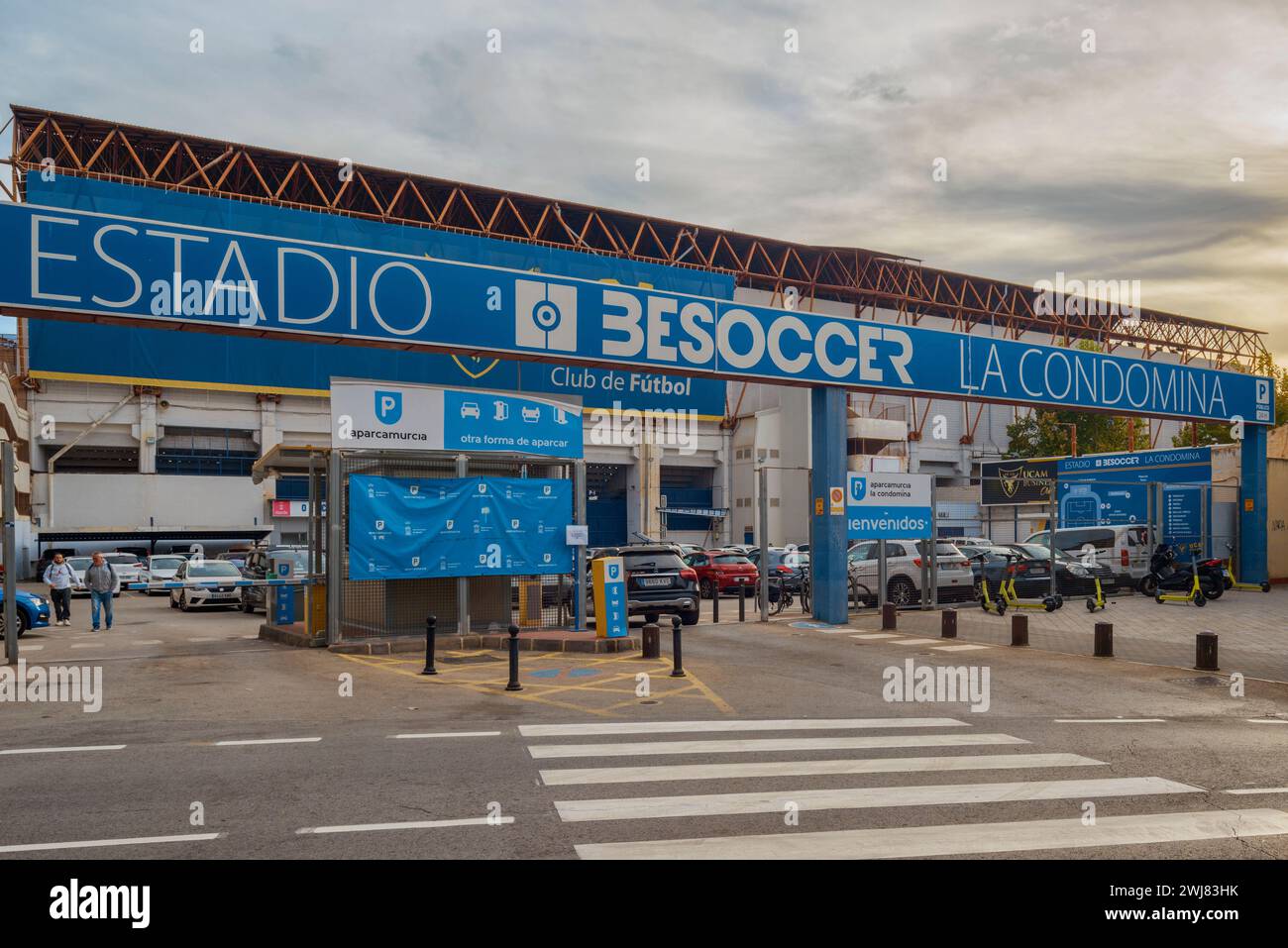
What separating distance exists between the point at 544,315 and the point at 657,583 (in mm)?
5961

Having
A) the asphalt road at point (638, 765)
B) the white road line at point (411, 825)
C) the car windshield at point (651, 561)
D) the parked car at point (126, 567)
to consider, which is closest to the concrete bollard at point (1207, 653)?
the asphalt road at point (638, 765)

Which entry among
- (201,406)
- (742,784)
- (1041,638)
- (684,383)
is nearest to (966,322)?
(684,383)

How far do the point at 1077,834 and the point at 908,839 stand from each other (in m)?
1.10

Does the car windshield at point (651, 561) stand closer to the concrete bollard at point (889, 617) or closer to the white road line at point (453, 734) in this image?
the concrete bollard at point (889, 617)

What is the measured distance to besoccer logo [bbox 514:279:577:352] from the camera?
56.3 ft

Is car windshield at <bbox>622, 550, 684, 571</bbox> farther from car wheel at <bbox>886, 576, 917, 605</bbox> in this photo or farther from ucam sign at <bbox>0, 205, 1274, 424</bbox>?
car wheel at <bbox>886, 576, 917, 605</bbox>

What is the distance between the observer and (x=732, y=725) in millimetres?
9906

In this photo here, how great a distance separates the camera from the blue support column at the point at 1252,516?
94.0 ft

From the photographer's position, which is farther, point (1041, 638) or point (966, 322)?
point (966, 322)

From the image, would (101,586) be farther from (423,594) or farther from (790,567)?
(790,567)

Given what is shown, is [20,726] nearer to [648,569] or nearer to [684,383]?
[648,569]

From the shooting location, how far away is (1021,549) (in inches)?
992

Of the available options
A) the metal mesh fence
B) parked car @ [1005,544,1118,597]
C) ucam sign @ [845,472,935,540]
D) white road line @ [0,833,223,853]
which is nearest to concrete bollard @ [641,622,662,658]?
the metal mesh fence

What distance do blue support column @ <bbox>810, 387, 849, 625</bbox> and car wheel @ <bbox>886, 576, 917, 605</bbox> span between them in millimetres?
4420
